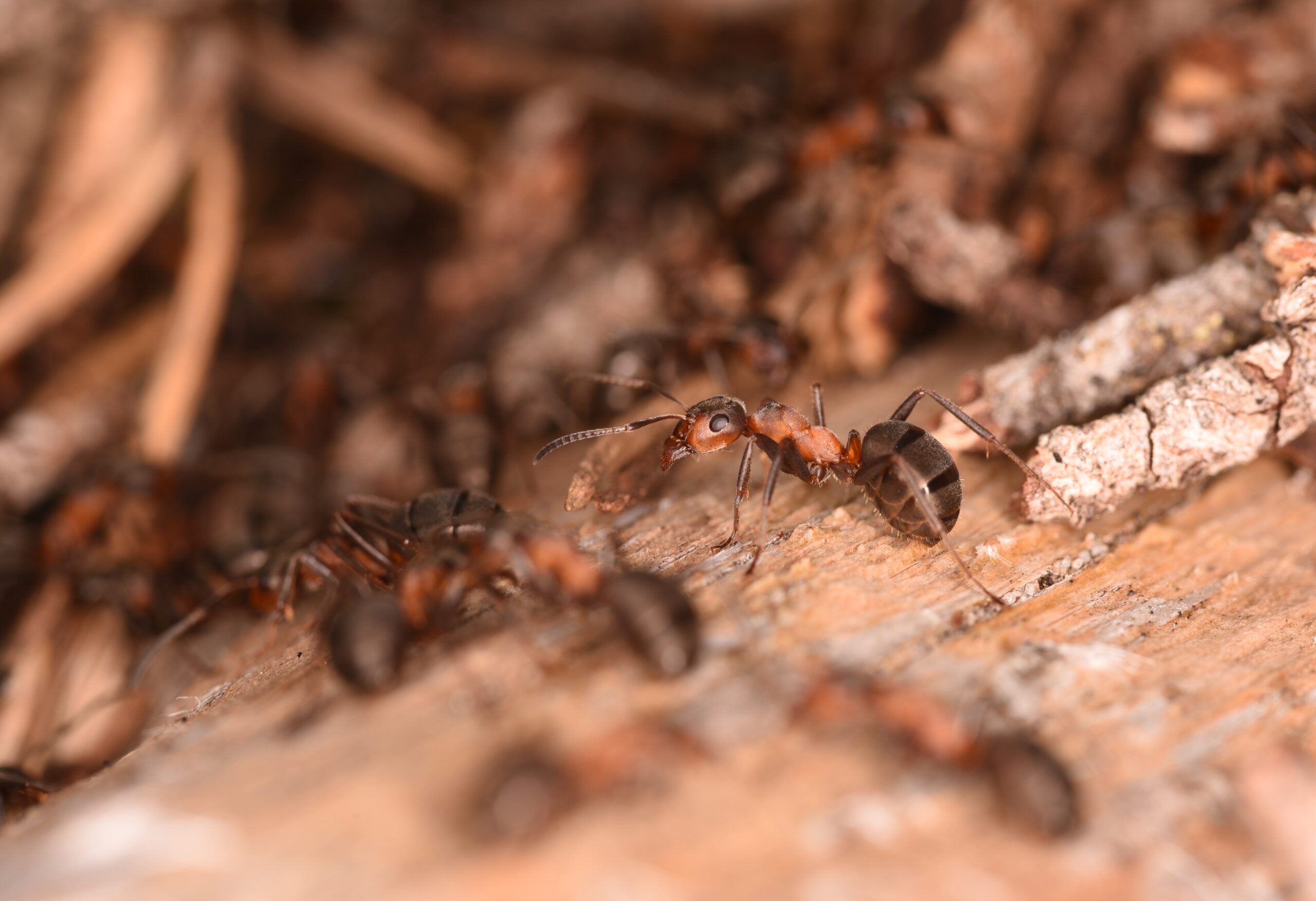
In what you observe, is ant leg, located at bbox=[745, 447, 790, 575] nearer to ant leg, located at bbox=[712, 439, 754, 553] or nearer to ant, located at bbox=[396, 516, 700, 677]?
ant leg, located at bbox=[712, 439, 754, 553]

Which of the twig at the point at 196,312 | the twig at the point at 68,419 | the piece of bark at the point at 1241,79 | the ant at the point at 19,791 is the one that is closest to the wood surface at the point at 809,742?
the ant at the point at 19,791

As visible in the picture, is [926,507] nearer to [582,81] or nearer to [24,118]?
[582,81]

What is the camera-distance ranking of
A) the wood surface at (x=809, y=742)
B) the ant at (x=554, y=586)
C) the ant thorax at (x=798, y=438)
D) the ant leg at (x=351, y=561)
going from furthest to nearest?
1. the ant thorax at (x=798, y=438)
2. the ant leg at (x=351, y=561)
3. the ant at (x=554, y=586)
4. the wood surface at (x=809, y=742)

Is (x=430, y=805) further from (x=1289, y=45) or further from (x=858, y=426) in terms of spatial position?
(x=1289, y=45)

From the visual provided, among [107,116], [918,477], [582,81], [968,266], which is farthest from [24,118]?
[918,477]

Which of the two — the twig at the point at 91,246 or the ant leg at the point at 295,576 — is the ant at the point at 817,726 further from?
the twig at the point at 91,246

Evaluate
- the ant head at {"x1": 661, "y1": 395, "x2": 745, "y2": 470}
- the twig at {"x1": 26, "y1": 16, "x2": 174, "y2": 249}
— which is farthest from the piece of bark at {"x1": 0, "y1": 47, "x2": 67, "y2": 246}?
the ant head at {"x1": 661, "y1": 395, "x2": 745, "y2": 470}

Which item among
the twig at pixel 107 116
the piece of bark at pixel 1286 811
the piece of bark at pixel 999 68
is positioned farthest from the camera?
the twig at pixel 107 116
